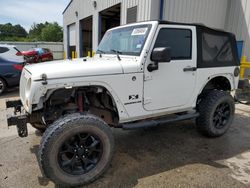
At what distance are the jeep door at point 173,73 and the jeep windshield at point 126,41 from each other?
0.19 meters

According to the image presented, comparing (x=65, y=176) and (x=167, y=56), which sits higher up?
(x=167, y=56)

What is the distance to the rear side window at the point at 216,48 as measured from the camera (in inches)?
149

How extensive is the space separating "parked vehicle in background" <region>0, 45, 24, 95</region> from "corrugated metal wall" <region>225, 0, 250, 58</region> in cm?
965

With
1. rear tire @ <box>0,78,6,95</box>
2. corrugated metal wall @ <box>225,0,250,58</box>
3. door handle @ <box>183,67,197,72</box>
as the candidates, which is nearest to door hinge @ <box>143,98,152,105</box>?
door handle @ <box>183,67,197,72</box>

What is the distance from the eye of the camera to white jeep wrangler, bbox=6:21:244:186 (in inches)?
100

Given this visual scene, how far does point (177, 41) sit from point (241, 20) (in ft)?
28.4

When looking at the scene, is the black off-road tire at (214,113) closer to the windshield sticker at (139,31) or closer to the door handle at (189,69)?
the door handle at (189,69)

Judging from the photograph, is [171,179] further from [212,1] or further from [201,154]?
[212,1]

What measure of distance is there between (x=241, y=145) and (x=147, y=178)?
2130mm

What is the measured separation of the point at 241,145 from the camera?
3.90 meters

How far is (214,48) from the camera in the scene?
3.94 m

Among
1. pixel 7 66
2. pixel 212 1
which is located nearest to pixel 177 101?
pixel 7 66

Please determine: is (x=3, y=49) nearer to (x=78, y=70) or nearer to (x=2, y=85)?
(x=2, y=85)

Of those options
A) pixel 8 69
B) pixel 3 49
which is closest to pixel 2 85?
pixel 8 69
